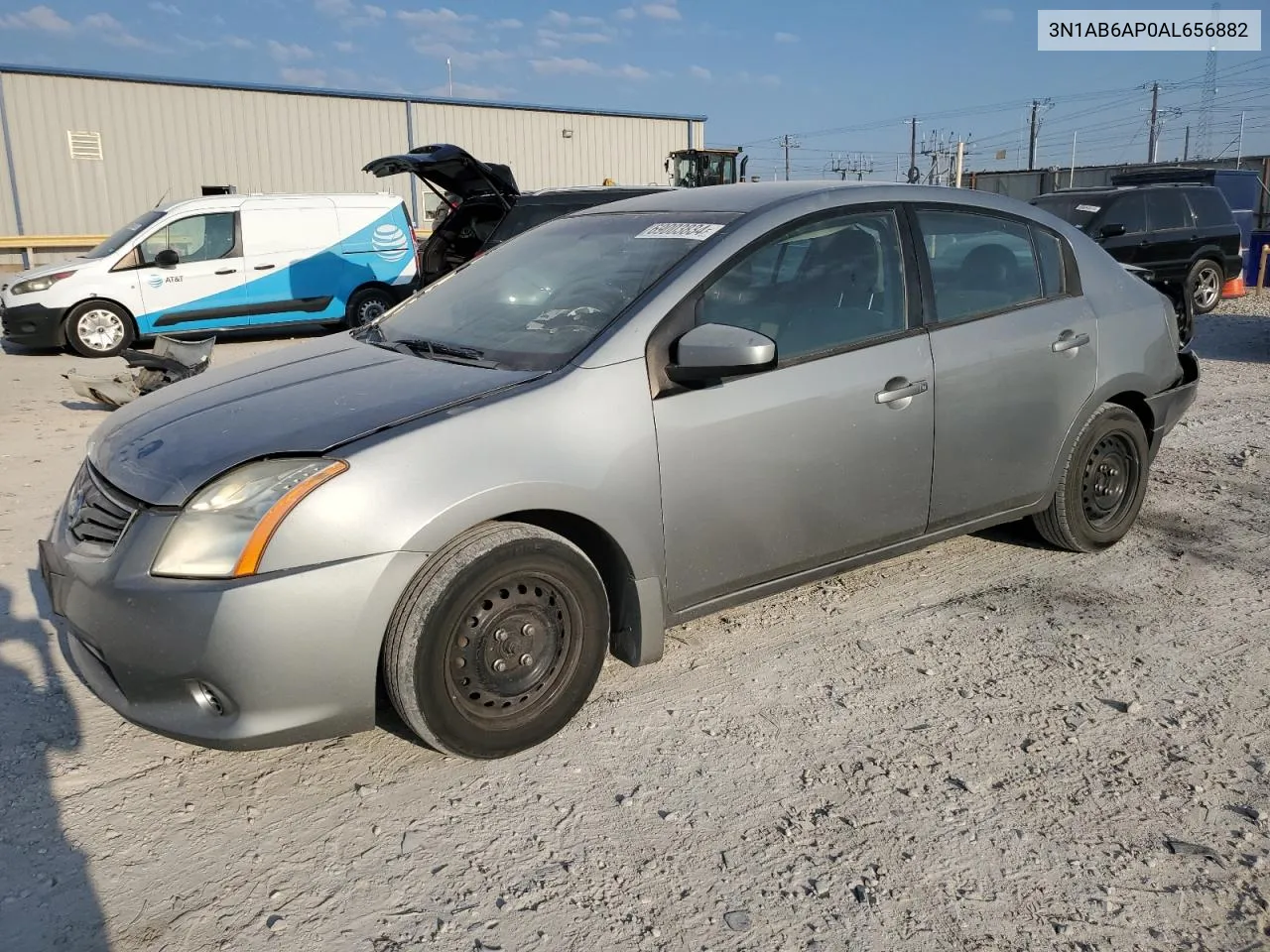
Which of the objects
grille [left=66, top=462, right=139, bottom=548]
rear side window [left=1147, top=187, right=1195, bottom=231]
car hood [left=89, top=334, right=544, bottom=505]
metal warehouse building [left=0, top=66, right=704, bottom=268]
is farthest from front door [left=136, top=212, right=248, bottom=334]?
metal warehouse building [left=0, top=66, right=704, bottom=268]

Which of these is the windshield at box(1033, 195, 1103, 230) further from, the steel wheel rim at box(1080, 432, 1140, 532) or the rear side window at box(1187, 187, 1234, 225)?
the steel wheel rim at box(1080, 432, 1140, 532)

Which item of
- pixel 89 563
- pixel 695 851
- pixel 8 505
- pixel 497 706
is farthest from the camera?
pixel 8 505

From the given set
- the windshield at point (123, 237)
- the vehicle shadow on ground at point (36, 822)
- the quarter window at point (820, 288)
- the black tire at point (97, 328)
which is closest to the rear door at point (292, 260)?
the windshield at point (123, 237)

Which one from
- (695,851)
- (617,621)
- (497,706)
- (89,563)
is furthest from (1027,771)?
(89,563)

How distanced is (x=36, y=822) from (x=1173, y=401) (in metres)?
4.72

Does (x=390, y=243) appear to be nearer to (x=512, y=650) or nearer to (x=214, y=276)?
(x=214, y=276)

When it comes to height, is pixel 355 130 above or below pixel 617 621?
above

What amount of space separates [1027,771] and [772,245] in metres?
1.86

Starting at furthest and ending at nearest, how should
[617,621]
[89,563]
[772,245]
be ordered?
1. [772,245]
2. [617,621]
3. [89,563]

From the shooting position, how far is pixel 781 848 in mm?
2510

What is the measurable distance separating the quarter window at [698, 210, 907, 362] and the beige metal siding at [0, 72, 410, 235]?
974 inches

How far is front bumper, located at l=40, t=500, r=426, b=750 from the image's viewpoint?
2480 mm

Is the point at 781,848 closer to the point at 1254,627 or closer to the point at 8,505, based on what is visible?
the point at 1254,627

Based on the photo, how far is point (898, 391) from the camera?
140 inches
